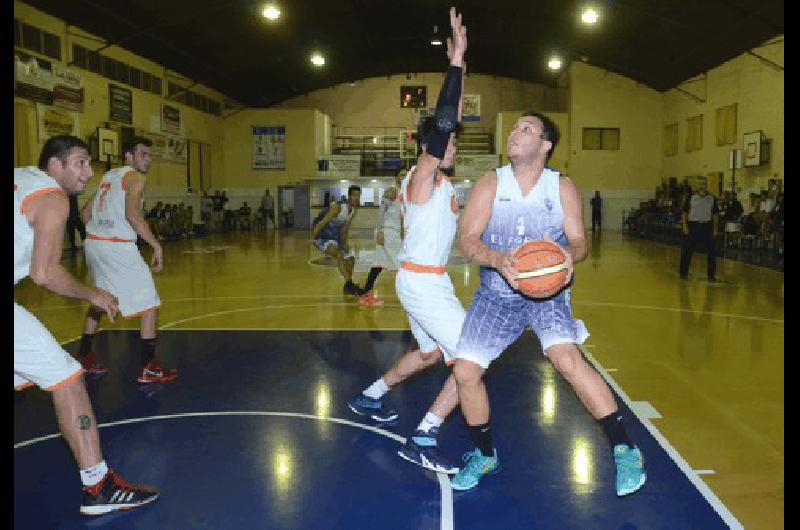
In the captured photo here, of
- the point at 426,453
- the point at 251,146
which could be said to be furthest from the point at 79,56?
the point at 426,453

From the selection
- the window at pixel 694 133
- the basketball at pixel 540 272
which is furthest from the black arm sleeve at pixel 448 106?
the window at pixel 694 133

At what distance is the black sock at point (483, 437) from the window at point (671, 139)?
27659 mm

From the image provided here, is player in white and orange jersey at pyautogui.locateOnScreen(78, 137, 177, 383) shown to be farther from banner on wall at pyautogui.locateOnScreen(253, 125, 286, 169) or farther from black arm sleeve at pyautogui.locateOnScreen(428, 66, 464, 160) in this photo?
banner on wall at pyautogui.locateOnScreen(253, 125, 286, 169)

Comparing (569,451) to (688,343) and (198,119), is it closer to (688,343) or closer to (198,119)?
(688,343)

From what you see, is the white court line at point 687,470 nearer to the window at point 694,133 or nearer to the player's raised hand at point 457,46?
the player's raised hand at point 457,46

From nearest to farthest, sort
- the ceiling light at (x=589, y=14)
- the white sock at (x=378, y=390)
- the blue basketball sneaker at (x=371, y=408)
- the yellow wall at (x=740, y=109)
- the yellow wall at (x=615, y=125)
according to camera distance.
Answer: the blue basketball sneaker at (x=371, y=408)
the white sock at (x=378, y=390)
the ceiling light at (x=589, y=14)
the yellow wall at (x=740, y=109)
the yellow wall at (x=615, y=125)

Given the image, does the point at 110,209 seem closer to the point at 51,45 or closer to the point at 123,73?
the point at 51,45

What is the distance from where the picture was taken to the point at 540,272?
125 inches

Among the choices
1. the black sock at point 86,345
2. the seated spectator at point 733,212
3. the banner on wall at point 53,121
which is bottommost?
the black sock at point 86,345


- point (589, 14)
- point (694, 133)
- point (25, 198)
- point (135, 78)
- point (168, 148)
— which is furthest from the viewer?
point (694, 133)

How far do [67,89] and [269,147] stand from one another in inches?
566

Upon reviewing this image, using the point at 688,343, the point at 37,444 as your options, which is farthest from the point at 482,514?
the point at 688,343

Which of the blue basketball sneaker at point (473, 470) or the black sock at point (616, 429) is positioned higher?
the black sock at point (616, 429)

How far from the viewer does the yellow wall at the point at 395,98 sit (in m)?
35.9
